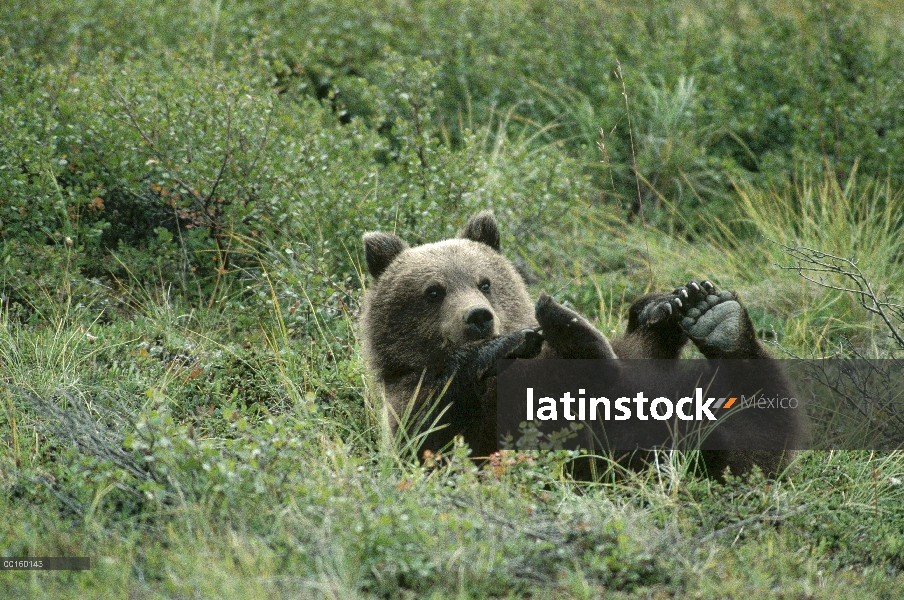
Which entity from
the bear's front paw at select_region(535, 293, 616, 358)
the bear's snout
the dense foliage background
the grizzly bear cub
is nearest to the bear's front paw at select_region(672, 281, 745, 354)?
the grizzly bear cub

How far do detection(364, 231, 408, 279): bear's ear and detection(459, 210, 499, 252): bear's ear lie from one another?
0.41m

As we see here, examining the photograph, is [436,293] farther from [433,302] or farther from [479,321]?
[479,321]

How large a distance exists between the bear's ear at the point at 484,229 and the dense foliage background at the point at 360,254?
2.64 feet

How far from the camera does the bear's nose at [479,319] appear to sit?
417 centimetres

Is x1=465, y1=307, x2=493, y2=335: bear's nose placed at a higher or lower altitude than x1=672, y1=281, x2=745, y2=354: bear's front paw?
lower

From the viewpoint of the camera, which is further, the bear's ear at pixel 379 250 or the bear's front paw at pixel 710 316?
the bear's ear at pixel 379 250

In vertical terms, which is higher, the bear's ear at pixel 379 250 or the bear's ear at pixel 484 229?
the bear's ear at pixel 484 229

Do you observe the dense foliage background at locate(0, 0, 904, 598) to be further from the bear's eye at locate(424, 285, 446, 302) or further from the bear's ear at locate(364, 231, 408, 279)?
the bear's eye at locate(424, 285, 446, 302)

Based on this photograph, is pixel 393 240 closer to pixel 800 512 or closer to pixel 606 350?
pixel 606 350

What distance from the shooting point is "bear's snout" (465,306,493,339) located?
4.17 m

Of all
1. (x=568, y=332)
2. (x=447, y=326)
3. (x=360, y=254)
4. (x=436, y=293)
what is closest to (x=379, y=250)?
(x=436, y=293)

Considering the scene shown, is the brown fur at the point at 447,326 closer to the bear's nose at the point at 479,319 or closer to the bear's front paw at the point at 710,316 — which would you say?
the bear's nose at the point at 479,319

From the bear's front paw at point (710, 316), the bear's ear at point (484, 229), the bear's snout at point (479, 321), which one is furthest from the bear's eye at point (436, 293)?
the bear's front paw at point (710, 316)

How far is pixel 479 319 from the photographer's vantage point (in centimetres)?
418
